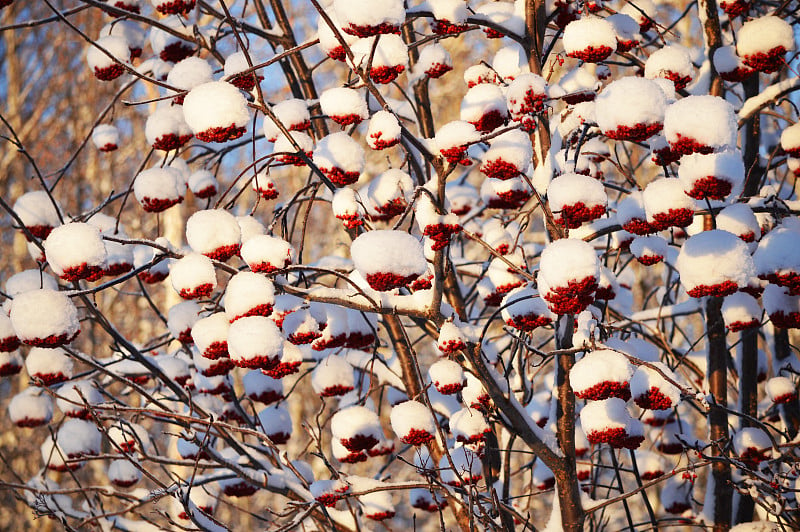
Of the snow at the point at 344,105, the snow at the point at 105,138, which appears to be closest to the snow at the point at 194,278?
the snow at the point at 344,105

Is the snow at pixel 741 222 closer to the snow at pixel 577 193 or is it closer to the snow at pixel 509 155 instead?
the snow at pixel 577 193

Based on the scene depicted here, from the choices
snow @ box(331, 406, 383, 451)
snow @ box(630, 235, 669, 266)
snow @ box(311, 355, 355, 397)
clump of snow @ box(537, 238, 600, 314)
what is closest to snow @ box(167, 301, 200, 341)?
snow @ box(311, 355, 355, 397)

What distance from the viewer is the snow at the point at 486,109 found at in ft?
7.40

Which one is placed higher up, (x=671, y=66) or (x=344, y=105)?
(x=671, y=66)

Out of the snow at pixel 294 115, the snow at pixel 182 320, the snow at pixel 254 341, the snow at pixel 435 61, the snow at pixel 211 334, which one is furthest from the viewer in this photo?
the snow at pixel 182 320

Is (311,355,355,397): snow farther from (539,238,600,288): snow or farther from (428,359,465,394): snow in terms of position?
(539,238,600,288): snow

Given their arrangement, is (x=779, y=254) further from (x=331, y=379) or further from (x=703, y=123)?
(x=331, y=379)

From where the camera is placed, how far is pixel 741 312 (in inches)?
112

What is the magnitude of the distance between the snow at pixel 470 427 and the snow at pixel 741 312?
105 cm

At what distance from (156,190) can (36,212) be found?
0.67 m

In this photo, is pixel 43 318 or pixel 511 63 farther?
pixel 511 63

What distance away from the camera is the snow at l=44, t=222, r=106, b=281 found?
2158 mm

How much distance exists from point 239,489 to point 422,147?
2030 millimetres

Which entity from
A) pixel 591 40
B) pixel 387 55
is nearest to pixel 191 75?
pixel 387 55
